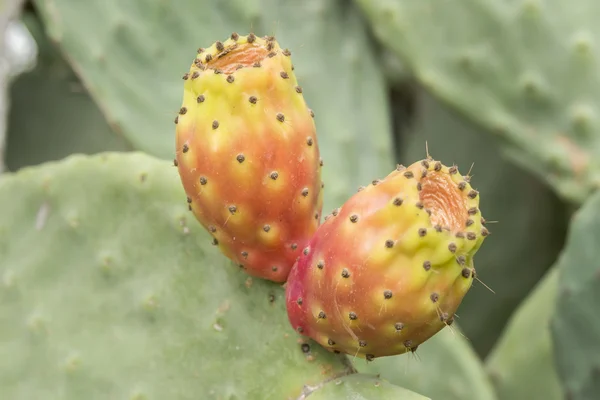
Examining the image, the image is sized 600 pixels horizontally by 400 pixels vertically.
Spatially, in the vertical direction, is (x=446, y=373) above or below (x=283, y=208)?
below

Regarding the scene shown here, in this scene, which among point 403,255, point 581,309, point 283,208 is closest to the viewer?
point 403,255

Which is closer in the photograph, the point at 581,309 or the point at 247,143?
the point at 247,143

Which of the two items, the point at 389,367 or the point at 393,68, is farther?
the point at 393,68

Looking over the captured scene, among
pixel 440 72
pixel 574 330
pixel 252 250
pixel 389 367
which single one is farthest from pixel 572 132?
pixel 252 250

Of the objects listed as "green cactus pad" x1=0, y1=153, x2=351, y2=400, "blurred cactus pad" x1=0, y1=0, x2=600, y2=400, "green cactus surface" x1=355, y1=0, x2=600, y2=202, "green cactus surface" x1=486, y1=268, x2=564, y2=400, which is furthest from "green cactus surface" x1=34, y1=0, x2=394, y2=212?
"green cactus surface" x1=486, y1=268, x2=564, y2=400

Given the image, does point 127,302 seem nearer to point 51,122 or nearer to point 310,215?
point 310,215

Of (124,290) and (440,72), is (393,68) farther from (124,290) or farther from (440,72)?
(124,290)

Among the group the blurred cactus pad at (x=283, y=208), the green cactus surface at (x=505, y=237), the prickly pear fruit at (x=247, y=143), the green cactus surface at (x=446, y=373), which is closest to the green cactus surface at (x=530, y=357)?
the blurred cactus pad at (x=283, y=208)

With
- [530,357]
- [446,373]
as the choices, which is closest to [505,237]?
[530,357]
